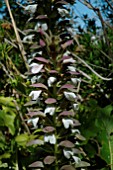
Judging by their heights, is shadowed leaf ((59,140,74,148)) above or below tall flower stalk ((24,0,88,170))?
below

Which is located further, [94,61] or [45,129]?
[94,61]

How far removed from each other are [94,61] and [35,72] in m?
1.99

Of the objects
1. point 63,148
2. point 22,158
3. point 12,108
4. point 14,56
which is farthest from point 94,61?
point 63,148

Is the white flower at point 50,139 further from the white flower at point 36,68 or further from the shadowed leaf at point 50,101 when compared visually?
the white flower at point 36,68

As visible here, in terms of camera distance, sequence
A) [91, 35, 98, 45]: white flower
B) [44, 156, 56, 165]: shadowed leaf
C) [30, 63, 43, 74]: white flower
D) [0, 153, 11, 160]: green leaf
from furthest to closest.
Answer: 1. [91, 35, 98, 45]: white flower
2. [0, 153, 11, 160]: green leaf
3. [44, 156, 56, 165]: shadowed leaf
4. [30, 63, 43, 74]: white flower

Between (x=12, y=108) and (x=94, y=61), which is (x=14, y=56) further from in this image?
(x=12, y=108)

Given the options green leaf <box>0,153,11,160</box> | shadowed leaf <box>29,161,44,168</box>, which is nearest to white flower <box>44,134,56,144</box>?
shadowed leaf <box>29,161,44,168</box>

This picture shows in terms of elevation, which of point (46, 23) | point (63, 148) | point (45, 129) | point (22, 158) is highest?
point (46, 23)

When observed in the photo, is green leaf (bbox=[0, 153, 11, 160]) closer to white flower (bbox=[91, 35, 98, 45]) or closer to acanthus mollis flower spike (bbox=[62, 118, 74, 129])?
acanthus mollis flower spike (bbox=[62, 118, 74, 129])

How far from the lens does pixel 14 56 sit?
3.30 m

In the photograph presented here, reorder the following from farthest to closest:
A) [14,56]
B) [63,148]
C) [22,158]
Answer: [14,56] → [22,158] → [63,148]

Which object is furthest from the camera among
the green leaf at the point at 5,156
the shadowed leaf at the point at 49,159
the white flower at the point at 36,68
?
the green leaf at the point at 5,156

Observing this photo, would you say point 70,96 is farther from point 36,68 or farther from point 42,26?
point 42,26

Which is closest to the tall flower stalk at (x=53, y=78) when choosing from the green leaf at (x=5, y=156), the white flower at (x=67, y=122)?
the white flower at (x=67, y=122)
